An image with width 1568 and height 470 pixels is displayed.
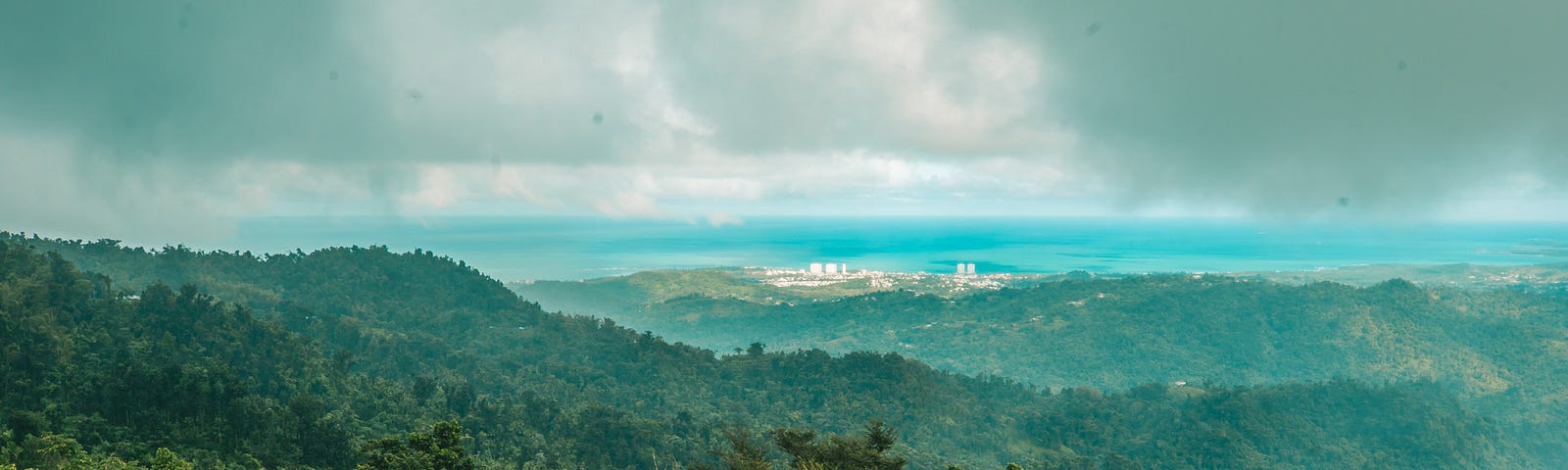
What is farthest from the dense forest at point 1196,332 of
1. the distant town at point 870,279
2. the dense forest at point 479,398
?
the distant town at point 870,279

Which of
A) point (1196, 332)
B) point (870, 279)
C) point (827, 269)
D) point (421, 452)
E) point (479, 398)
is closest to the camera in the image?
point (421, 452)

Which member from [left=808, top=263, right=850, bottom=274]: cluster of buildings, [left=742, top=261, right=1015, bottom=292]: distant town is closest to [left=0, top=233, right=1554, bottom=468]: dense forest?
[left=742, top=261, right=1015, bottom=292]: distant town

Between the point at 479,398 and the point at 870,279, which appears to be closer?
the point at 479,398

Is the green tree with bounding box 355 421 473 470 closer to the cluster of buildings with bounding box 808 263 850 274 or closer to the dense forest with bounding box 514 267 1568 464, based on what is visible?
the dense forest with bounding box 514 267 1568 464

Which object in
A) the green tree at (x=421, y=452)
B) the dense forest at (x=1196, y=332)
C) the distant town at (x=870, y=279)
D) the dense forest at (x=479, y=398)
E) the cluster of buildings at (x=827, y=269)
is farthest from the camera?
the cluster of buildings at (x=827, y=269)

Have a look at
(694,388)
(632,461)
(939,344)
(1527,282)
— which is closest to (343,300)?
(694,388)

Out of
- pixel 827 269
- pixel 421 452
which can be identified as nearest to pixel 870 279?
pixel 827 269

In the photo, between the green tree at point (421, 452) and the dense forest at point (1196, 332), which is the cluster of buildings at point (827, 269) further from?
the green tree at point (421, 452)

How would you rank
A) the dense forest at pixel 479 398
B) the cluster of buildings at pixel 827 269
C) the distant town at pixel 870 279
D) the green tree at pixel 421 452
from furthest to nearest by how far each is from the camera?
the cluster of buildings at pixel 827 269, the distant town at pixel 870 279, the dense forest at pixel 479 398, the green tree at pixel 421 452

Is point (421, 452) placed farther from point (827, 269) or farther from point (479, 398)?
point (827, 269)

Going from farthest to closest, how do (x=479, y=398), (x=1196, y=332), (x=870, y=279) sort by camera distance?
(x=870, y=279), (x=1196, y=332), (x=479, y=398)
